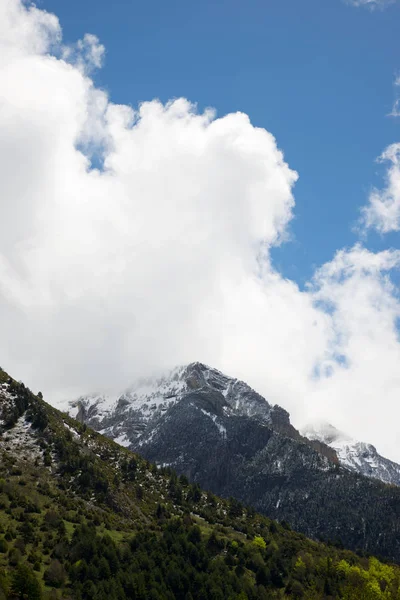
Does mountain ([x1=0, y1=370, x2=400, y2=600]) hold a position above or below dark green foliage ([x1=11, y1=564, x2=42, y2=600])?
above

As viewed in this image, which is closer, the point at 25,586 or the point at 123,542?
the point at 25,586

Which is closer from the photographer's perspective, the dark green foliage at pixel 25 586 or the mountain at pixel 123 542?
the dark green foliage at pixel 25 586

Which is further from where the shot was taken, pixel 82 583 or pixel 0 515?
pixel 0 515

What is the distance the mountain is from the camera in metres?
113

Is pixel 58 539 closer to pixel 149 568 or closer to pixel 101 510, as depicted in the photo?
pixel 149 568

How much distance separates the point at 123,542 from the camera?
5477 inches

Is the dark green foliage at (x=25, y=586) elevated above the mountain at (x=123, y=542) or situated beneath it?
situated beneath

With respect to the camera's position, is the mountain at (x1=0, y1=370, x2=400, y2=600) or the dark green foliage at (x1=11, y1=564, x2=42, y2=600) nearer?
the dark green foliage at (x1=11, y1=564, x2=42, y2=600)

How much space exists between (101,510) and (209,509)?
49.0m

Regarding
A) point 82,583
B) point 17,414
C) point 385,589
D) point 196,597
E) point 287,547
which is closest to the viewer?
point 82,583

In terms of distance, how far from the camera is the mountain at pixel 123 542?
11306cm

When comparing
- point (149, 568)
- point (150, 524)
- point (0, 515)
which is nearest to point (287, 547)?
point (150, 524)

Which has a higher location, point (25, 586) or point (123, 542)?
point (123, 542)

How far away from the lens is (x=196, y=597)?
122 meters
